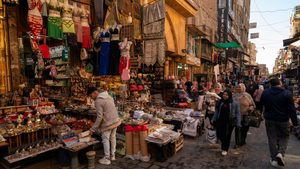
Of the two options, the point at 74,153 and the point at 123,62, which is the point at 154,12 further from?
the point at 74,153

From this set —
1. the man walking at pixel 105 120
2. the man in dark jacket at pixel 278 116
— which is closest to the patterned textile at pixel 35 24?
the man walking at pixel 105 120

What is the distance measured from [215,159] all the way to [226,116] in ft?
4.02

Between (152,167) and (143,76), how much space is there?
26.6 feet

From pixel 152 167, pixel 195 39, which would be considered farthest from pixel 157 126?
pixel 195 39

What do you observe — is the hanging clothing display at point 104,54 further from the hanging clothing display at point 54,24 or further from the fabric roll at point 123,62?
the hanging clothing display at point 54,24

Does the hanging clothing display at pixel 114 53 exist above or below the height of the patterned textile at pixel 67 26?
below

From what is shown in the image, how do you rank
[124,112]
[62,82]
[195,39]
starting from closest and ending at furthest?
[124,112] < [62,82] < [195,39]

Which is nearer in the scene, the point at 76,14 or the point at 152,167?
the point at 152,167

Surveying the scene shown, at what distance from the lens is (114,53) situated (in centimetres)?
703

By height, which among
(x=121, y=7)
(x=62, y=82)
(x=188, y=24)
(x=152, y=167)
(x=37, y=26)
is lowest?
(x=152, y=167)

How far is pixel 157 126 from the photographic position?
20.9ft

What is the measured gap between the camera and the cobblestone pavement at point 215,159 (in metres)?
5.14

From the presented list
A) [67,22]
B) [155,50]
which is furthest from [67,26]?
[155,50]

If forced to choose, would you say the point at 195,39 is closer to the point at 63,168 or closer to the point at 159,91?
the point at 159,91
